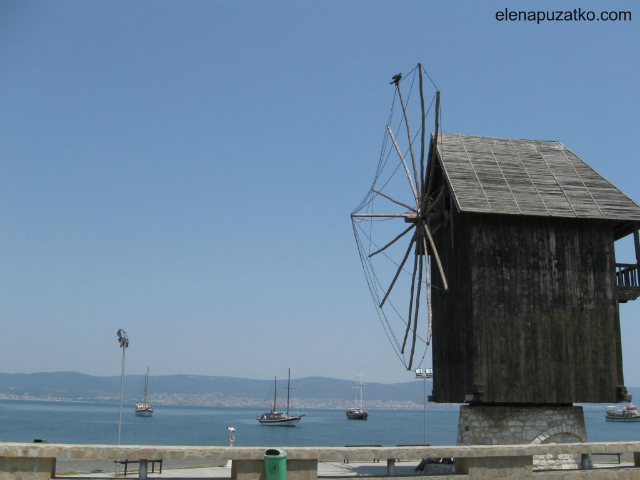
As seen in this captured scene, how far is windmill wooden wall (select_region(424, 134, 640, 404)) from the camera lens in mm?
21234

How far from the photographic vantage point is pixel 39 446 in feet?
38.5

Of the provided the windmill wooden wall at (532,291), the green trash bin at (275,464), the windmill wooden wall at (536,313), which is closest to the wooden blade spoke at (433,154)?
the windmill wooden wall at (532,291)

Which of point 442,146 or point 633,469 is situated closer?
point 633,469

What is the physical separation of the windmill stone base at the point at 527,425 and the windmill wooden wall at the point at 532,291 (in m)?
0.65

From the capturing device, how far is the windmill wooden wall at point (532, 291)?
69.7 ft

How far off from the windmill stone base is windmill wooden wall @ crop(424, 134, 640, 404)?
2.14 ft

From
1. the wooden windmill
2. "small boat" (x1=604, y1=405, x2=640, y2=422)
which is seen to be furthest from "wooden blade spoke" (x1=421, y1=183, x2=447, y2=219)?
"small boat" (x1=604, y1=405, x2=640, y2=422)

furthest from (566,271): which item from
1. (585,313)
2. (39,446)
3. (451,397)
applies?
(39,446)

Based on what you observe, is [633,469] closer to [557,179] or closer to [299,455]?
[299,455]

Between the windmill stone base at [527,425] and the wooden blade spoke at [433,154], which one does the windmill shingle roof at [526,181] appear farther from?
the windmill stone base at [527,425]

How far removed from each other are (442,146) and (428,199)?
2.00 m

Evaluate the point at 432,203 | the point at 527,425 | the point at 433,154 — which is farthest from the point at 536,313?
the point at 433,154

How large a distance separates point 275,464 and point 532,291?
12.3 meters

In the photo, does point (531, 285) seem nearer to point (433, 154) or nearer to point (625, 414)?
point (433, 154)
